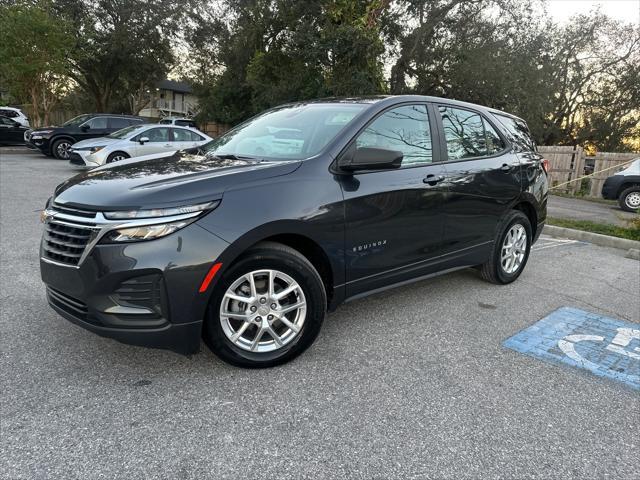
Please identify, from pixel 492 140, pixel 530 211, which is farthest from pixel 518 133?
pixel 530 211

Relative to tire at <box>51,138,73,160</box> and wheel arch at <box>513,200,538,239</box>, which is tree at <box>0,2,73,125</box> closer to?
tire at <box>51,138,73,160</box>

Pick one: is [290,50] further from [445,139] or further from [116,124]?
[445,139]

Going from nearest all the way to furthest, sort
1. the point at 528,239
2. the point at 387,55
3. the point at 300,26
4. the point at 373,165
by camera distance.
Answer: the point at 373,165 < the point at 528,239 < the point at 300,26 < the point at 387,55

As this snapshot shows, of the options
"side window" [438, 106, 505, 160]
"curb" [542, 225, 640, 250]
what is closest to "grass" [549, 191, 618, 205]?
"curb" [542, 225, 640, 250]

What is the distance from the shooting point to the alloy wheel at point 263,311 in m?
2.76

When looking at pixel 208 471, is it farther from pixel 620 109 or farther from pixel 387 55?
pixel 620 109

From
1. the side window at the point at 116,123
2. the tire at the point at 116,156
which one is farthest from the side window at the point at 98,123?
the tire at the point at 116,156

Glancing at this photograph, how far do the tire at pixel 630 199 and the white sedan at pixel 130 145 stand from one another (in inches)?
444

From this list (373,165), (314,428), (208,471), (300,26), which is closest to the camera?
(208,471)

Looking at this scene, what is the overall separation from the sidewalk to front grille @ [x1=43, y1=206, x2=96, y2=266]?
934 cm

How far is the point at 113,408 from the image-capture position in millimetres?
2475

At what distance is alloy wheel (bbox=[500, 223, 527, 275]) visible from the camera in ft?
15.4

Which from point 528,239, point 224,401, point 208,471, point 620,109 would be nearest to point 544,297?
point 528,239

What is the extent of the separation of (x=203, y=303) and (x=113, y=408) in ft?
2.33
